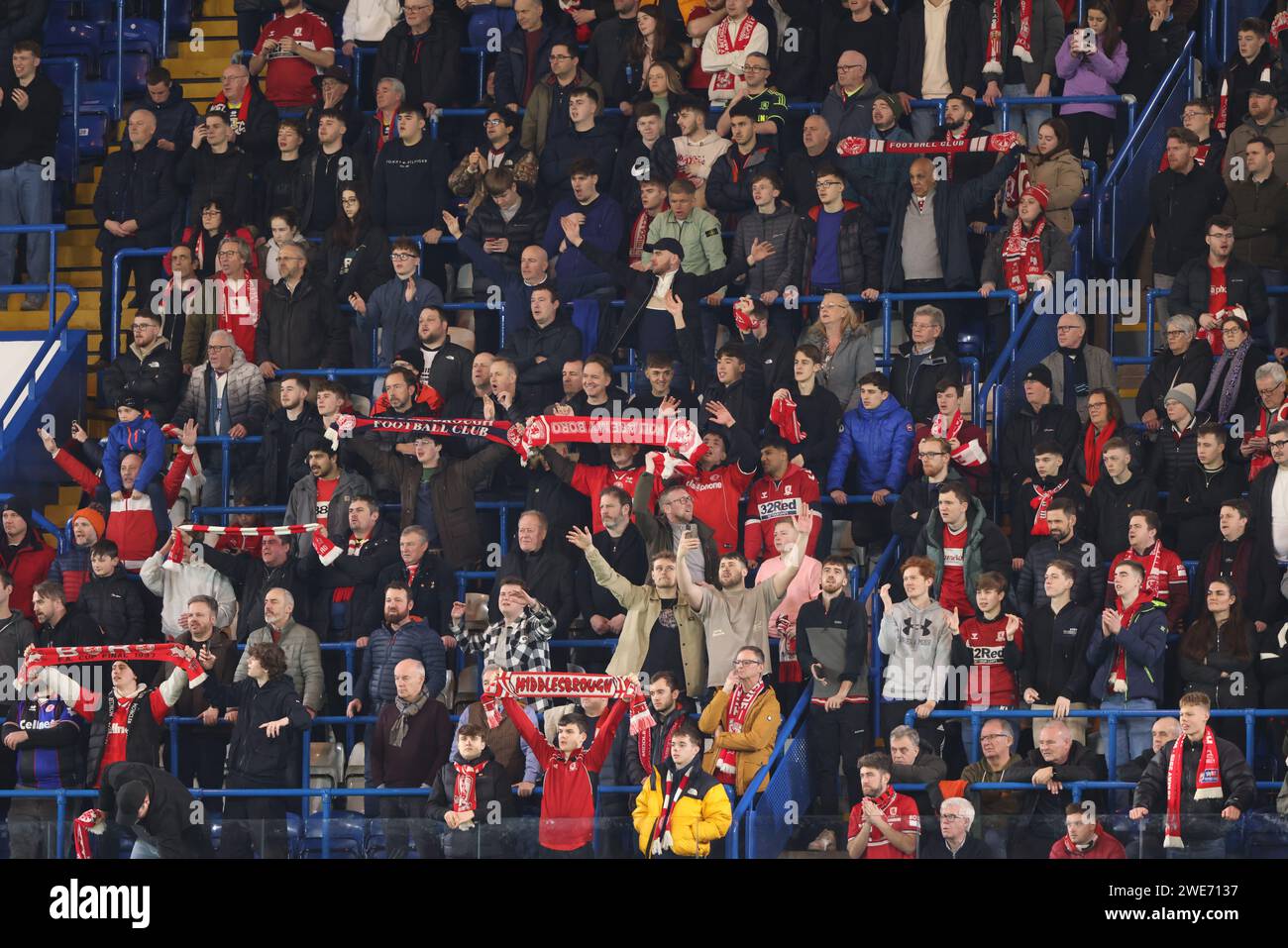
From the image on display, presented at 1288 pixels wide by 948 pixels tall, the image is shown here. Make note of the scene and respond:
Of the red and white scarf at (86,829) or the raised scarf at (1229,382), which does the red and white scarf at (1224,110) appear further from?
the red and white scarf at (86,829)

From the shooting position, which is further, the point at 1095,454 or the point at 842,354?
the point at 842,354

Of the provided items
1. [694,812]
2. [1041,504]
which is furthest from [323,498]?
[1041,504]

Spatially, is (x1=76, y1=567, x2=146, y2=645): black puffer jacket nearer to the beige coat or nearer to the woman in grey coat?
the beige coat

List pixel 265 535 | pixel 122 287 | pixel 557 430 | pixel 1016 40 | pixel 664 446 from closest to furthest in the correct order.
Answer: pixel 664 446
pixel 557 430
pixel 265 535
pixel 1016 40
pixel 122 287

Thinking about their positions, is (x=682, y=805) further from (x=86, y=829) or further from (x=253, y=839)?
(x=86, y=829)

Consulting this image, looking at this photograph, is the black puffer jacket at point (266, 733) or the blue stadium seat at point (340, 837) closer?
the blue stadium seat at point (340, 837)

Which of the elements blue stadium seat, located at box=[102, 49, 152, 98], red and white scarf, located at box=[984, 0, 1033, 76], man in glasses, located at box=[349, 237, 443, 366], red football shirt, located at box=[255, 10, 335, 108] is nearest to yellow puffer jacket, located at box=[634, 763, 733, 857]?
man in glasses, located at box=[349, 237, 443, 366]

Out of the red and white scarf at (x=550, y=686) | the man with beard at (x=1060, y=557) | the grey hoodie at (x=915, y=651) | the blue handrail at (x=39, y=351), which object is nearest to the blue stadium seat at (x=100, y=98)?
the blue handrail at (x=39, y=351)

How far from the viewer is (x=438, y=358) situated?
1772cm

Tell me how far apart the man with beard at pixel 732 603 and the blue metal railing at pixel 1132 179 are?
410 cm

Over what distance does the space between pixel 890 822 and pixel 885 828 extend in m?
0.09

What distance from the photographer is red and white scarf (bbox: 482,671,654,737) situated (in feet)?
49.5

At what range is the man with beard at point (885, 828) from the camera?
13.0 m
